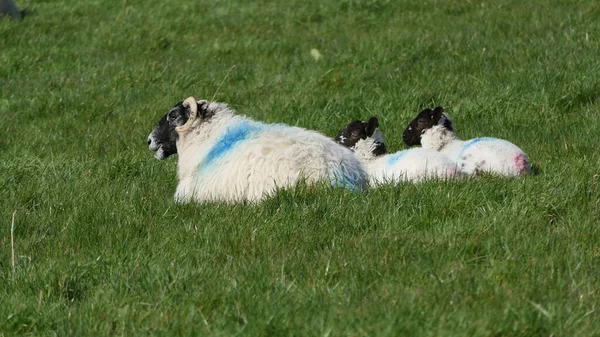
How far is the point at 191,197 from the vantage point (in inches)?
269

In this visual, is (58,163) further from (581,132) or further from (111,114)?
(581,132)

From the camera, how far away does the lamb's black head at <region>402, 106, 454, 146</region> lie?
27.7 ft

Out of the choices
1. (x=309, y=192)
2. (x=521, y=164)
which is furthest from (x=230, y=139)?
(x=521, y=164)

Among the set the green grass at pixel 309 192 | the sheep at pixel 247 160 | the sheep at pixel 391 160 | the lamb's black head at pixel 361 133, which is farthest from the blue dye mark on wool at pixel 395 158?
the green grass at pixel 309 192

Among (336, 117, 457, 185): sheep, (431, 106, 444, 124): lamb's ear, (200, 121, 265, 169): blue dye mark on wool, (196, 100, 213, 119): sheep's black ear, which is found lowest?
(336, 117, 457, 185): sheep

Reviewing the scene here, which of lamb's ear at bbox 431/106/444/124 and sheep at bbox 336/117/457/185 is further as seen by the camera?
lamb's ear at bbox 431/106/444/124

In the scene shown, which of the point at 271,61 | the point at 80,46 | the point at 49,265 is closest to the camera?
the point at 49,265

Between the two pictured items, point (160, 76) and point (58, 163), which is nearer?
point (58, 163)

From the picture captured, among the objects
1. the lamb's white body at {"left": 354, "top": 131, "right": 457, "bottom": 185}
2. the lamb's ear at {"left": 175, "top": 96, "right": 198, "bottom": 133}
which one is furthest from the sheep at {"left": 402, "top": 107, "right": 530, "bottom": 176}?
the lamb's ear at {"left": 175, "top": 96, "right": 198, "bottom": 133}

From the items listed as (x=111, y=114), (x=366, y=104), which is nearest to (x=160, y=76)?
(x=111, y=114)

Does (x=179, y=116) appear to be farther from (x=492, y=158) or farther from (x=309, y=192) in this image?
(x=492, y=158)

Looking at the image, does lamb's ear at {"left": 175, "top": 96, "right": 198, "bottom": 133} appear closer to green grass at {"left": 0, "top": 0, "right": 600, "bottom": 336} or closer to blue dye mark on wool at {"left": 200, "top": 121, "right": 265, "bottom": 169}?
blue dye mark on wool at {"left": 200, "top": 121, "right": 265, "bottom": 169}

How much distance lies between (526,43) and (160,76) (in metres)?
4.71

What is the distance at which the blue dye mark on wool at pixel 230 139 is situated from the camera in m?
7.21
